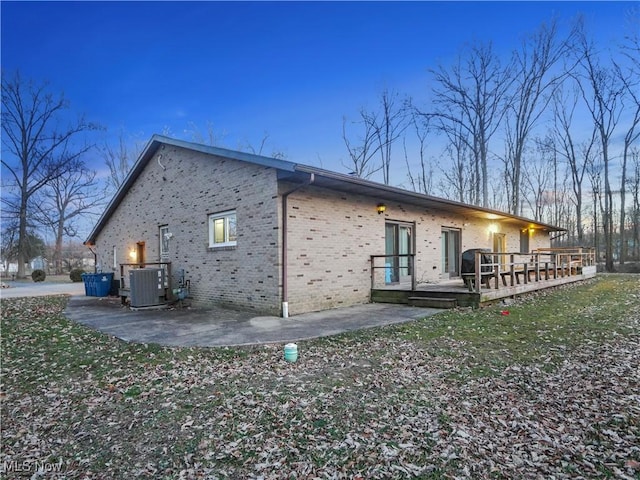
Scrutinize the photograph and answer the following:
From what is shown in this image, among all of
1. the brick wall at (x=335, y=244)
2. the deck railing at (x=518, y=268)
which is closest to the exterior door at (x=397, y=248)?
the brick wall at (x=335, y=244)

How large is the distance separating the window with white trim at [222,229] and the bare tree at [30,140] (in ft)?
86.2

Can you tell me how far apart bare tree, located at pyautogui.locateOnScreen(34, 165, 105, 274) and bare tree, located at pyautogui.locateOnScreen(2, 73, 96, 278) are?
54.3 inches

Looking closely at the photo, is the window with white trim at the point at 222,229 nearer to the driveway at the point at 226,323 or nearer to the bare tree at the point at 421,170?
the driveway at the point at 226,323

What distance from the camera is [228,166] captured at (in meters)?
9.70

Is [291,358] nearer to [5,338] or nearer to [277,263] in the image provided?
[277,263]

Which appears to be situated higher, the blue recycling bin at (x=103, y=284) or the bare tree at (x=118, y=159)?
the bare tree at (x=118, y=159)

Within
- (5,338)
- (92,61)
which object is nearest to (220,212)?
(5,338)

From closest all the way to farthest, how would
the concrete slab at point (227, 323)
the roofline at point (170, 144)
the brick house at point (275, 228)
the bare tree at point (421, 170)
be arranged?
the concrete slab at point (227, 323) → the roofline at point (170, 144) → the brick house at point (275, 228) → the bare tree at point (421, 170)

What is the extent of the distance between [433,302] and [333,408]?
21.1 feet

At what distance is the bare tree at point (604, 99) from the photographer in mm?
24266

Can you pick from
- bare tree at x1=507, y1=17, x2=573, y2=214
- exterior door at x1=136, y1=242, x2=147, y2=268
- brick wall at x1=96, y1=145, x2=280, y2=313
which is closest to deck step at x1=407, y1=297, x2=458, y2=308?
brick wall at x1=96, y1=145, x2=280, y2=313

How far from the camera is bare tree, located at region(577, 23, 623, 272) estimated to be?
79.6 ft

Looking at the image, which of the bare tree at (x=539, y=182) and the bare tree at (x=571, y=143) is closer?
Result: the bare tree at (x=571, y=143)

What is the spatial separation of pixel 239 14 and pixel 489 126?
19542mm
